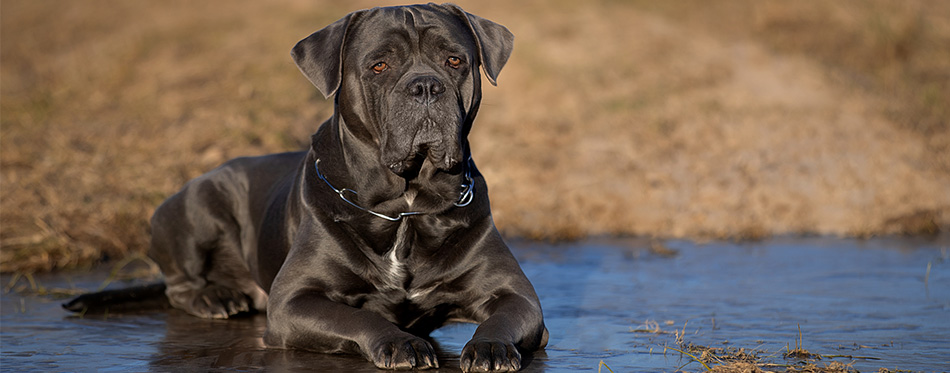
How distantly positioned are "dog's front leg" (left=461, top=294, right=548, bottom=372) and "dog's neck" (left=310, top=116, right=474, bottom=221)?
0.57m

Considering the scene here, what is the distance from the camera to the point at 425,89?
14.1 feet

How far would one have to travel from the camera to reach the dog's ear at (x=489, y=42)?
483 cm

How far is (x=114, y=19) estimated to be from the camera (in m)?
17.3

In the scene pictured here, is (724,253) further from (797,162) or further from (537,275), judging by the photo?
(797,162)

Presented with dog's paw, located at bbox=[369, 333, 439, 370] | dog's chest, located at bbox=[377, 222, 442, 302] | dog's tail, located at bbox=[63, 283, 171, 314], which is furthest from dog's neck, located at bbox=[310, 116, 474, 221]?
dog's tail, located at bbox=[63, 283, 171, 314]

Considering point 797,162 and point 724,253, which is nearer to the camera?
point 724,253

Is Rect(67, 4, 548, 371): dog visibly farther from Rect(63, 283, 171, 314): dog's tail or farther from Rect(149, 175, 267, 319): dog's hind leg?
Rect(63, 283, 171, 314): dog's tail

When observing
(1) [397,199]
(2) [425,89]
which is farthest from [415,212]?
(2) [425,89]

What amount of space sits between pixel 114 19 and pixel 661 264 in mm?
13259

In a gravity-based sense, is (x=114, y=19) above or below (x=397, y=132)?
above

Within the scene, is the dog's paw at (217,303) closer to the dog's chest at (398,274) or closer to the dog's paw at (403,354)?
the dog's chest at (398,274)

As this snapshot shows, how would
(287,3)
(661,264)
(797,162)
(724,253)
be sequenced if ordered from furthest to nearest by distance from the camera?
(287,3) → (797,162) → (724,253) → (661,264)

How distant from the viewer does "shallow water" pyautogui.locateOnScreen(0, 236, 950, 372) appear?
4.24 meters

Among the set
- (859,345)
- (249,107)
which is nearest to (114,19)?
(249,107)
